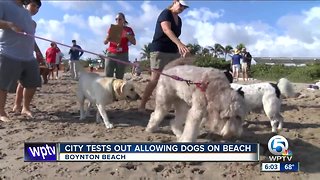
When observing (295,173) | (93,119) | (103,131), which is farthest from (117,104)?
(295,173)

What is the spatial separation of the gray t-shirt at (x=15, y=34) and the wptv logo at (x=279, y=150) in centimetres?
427

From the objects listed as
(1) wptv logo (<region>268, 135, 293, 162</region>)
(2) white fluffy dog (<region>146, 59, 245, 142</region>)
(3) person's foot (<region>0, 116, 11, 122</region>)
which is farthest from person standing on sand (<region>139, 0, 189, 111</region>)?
(3) person's foot (<region>0, 116, 11, 122</region>)

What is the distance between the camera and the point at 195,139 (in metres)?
5.10

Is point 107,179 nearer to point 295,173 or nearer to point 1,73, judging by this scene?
point 295,173

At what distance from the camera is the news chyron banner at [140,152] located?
184 inches

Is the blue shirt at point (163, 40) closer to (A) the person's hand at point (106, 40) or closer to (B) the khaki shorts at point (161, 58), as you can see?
(B) the khaki shorts at point (161, 58)

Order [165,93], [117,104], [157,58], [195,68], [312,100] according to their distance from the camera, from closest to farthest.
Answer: [195,68]
[165,93]
[157,58]
[117,104]
[312,100]

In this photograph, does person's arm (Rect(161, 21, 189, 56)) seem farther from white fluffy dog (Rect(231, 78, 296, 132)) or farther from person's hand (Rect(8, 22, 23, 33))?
person's hand (Rect(8, 22, 23, 33))

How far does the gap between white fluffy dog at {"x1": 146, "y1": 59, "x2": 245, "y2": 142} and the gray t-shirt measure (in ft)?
8.22

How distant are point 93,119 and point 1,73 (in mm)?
1720

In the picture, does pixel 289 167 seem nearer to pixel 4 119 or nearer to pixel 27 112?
pixel 4 119

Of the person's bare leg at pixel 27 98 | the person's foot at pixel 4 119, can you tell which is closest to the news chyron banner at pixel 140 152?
the person's foot at pixel 4 119

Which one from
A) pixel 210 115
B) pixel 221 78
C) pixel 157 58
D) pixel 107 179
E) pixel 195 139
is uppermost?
pixel 157 58

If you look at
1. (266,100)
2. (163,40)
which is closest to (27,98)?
(163,40)
